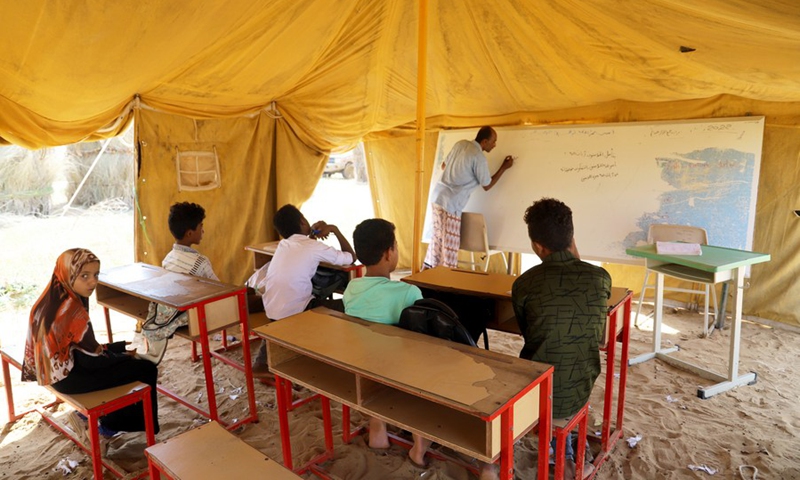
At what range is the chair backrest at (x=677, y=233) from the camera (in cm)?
392

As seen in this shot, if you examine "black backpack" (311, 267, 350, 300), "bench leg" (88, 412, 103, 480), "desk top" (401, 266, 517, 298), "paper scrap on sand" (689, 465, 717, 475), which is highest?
"desk top" (401, 266, 517, 298)

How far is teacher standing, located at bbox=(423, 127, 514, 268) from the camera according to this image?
189 inches

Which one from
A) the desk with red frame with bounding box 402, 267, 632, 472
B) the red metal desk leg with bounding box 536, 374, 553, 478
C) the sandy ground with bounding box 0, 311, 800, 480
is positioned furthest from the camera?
the sandy ground with bounding box 0, 311, 800, 480

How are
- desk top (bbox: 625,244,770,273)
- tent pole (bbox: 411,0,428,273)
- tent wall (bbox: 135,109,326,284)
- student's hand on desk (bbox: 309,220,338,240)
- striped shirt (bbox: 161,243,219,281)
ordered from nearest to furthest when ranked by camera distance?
desk top (bbox: 625,244,770,273) → striped shirt (bbox: 161,243,219,281) → tent pole (bbox: 411,0,428,273) → student's hand on desk (bbox: 309,220,338,240) → tent wall (bbox: 135,109,326,284)

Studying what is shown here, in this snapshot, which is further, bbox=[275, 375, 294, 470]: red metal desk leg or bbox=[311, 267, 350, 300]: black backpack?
bbox=[311, 267, 350, 300]: black backpack

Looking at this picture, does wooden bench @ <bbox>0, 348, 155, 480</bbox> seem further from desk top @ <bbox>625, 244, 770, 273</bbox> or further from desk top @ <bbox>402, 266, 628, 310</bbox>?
desk top @ <bbox>625, 244, 770, 273</bbox>

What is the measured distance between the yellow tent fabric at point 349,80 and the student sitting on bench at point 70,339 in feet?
3.85

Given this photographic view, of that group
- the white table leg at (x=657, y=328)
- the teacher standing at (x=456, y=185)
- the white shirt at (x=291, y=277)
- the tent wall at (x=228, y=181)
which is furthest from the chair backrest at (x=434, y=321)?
the tent wall at (x=228, y=181)

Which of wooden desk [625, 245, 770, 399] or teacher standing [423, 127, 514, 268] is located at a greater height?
teacher standing [423, 127, 514, 268]

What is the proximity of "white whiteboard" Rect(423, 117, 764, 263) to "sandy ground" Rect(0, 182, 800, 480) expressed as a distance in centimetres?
99

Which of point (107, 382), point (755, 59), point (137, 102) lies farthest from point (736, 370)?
point (137, 102)

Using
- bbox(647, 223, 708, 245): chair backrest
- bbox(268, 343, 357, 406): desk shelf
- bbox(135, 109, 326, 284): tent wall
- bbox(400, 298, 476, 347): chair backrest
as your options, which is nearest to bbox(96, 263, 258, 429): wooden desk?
bbox(268, 343, 357, 406): desk shelf

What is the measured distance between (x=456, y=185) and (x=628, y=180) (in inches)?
63.0

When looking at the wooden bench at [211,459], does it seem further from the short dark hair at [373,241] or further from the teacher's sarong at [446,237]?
the teacher's sarong at [446,237]
